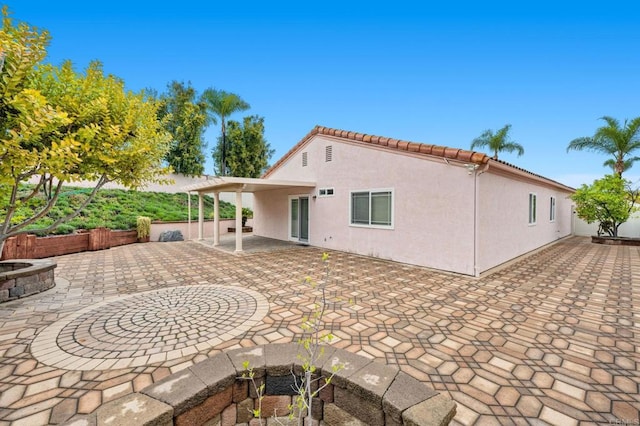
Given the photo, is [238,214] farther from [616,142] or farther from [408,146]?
[616,142]

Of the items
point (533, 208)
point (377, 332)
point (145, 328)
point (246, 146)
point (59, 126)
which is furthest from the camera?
point (246, 146)

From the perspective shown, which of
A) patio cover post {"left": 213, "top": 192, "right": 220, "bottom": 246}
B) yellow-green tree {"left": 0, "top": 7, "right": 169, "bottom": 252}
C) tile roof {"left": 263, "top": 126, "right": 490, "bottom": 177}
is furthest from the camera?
patio cover post {"left": 213, "top": 192, "right": 220, "bottom": 246}

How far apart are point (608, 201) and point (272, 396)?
726 inches

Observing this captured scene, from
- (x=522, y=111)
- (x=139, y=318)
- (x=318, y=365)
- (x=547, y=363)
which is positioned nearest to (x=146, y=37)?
(x=139, y=318)

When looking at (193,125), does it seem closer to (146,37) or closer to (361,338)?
(146,37)

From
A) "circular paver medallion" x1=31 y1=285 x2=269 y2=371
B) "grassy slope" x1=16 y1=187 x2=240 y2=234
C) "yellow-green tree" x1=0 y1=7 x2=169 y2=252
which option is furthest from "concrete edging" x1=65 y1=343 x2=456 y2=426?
"grassy slope" x1=16 y1=187 x2=240 y2=234

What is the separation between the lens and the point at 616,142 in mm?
15617

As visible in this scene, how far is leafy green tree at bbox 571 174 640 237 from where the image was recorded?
43.6 feet

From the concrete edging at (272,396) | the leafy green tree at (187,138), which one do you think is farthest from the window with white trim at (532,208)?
the leafy green tree at (187,138)

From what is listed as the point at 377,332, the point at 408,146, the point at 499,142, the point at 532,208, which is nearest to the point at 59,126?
the point at 377,332

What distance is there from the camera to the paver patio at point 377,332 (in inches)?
98.9

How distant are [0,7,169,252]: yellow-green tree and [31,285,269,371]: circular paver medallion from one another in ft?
7.17

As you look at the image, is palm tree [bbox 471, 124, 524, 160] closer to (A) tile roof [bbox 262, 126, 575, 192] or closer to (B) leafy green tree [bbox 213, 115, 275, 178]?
(A) tile roof [bbox 262, 126, 575, 192]

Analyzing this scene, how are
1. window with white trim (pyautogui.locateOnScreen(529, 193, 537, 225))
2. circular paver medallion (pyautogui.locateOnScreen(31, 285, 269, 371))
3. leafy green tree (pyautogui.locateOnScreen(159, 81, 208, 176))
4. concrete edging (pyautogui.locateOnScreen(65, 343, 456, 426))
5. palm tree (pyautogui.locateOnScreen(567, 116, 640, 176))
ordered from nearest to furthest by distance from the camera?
concrete edging (pyautogui.locateOnScreen(65, 343, 456, 426))
circular paver medallion (pyautogui.locateOnScreen(31, 285, 269, 371))
window with white trim (pyautogui.locateOnScreen(529, 193, 537, 225))
palm tree (pyautogui.locateOnScreen(567, 116, 640, 176))
leafy green tree (pyautogui.locateOnScreen(159, 81, 208, 176))
